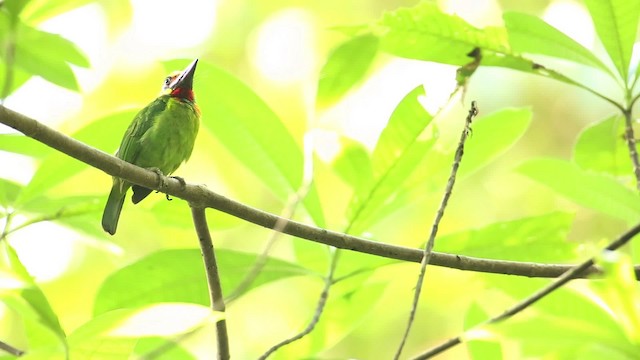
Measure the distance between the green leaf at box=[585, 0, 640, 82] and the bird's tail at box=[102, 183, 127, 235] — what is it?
121 centimetres

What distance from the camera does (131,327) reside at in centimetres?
109

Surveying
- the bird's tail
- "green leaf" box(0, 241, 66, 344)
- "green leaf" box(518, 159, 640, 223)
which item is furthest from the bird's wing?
"green leaf" box(0, 241, 66, 344)

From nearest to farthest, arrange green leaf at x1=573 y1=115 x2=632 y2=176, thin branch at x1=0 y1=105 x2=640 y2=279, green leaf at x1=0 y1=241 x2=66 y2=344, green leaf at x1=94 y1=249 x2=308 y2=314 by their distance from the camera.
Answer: green leaf at x1=0 y1=241 x2=66 y2=344, thin branch at x1=0 y1=105 x2=640 y2=279, green leaf at x1=94 y1=249 x2=308 y2=314, green leaf at x1=573 y1=115 x2=632 y2=176

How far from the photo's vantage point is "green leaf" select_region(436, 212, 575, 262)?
1.91 meters

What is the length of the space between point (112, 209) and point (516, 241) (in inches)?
39.2

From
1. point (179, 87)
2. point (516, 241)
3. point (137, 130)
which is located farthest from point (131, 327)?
point (179, 87)

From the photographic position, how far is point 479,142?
208 centimetres

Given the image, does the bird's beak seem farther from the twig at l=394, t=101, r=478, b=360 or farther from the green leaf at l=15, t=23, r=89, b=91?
the twig at l=394, t=101, r=478, b=360

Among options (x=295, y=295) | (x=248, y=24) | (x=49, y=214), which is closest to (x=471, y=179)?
(x=295, y=295)

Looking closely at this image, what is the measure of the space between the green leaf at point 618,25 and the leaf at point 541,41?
40 millimetres

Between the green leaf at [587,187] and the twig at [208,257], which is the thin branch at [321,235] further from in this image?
the green leaf at [587,187]

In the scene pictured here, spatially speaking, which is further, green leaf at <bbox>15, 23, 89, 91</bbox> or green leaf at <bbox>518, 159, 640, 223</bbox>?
green leaf at <bbox>518, 159, 640, 223</bbox>

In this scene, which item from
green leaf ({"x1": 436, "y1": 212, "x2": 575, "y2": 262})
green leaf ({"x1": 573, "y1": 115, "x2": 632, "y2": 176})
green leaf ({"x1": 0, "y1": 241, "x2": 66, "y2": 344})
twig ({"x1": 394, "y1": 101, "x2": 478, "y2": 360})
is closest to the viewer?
green leaf ({"x1": 0, "y1": 241, "x2": 66, "y2": 344})

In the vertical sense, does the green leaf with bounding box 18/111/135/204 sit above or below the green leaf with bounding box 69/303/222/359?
above
